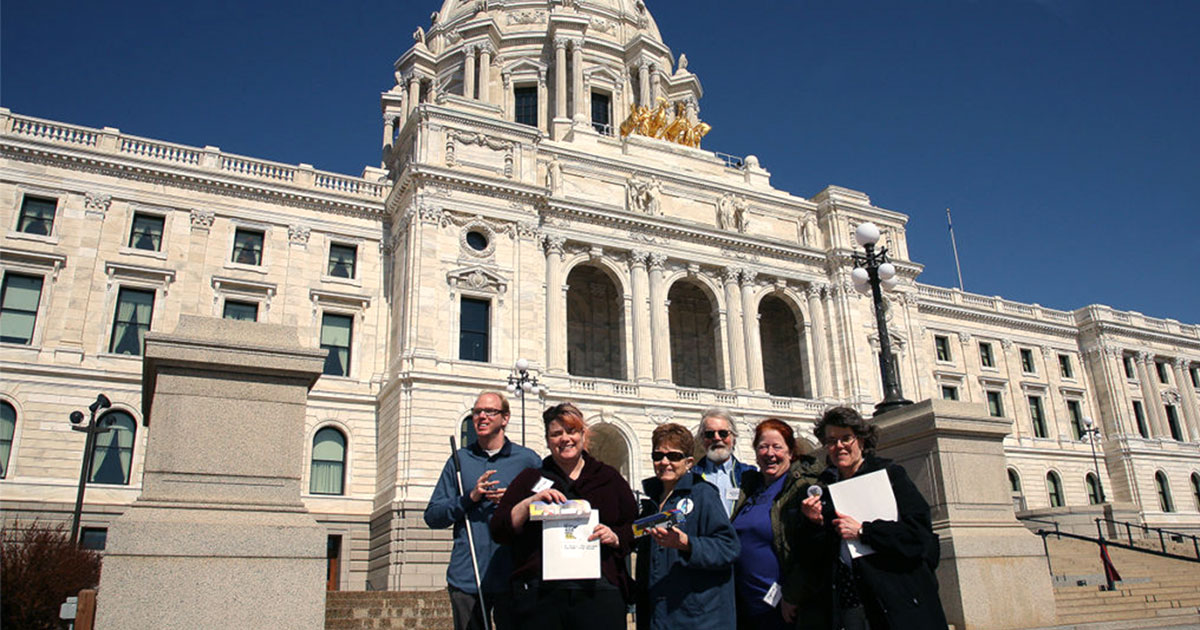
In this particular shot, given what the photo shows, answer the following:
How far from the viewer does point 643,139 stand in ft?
133

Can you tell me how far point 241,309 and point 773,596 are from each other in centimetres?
2856

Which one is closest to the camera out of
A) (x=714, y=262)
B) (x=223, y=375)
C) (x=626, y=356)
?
(x=223, y=375)

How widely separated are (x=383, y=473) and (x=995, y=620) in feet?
74.9

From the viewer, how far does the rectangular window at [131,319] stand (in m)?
28.4

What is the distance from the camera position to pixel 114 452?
26.7 m

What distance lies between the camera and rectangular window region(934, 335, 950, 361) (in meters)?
48.4

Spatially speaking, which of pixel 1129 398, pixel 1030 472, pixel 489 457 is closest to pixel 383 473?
pixel 489 457

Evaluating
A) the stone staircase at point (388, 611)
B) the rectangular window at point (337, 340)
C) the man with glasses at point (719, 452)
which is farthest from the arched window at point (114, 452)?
the man with glasses at point (719, 452)

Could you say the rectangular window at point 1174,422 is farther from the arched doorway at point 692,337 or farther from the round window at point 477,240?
the round window at point 477,240

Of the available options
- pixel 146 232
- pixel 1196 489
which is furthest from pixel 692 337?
pixel 1196 489

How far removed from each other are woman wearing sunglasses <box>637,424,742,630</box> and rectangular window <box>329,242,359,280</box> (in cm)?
2850

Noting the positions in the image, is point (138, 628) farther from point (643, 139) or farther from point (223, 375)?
point (643, 139)

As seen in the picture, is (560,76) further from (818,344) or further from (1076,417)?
(1076,417)

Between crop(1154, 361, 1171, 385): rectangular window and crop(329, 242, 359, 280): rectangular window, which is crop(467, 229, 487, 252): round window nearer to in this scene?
crop(329, 242, 359, 280): rectangular window
